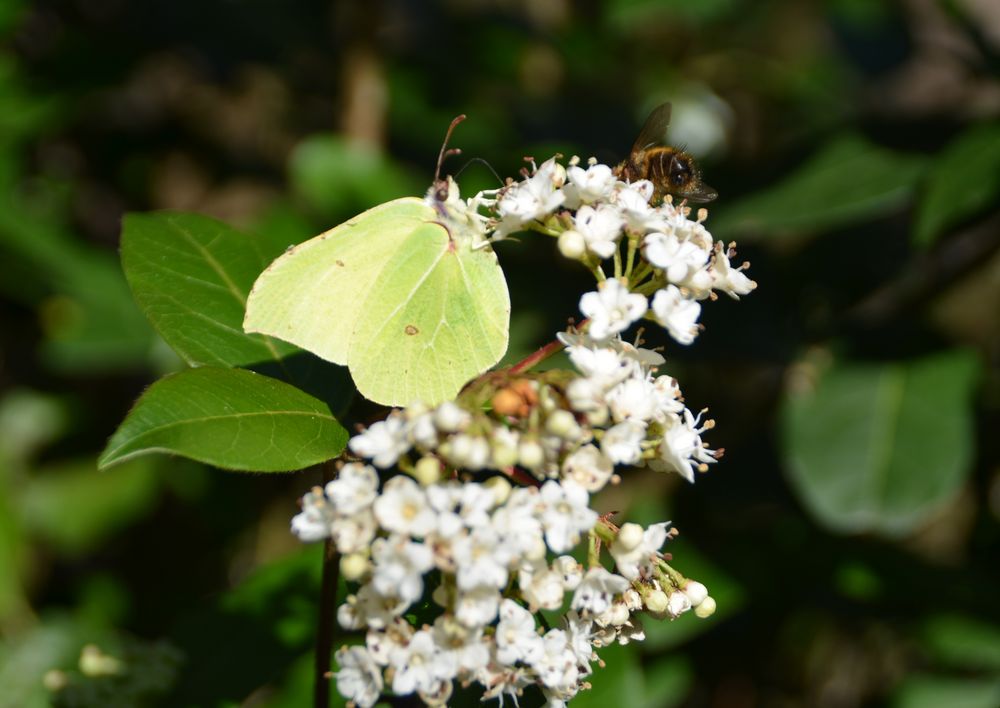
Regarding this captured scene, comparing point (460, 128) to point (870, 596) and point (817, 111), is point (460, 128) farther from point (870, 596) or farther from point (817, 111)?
point (870, 596)

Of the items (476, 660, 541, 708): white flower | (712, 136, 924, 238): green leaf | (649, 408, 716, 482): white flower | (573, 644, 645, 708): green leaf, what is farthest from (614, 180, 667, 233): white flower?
(712, 136, 924, 238): green leaf

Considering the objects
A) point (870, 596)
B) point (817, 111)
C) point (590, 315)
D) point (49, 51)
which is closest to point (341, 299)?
point (590, 315)

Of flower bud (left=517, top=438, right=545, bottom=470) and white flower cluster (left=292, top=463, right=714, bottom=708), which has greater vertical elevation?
flower bud (left=517, top=438, right=545, bottom=470)

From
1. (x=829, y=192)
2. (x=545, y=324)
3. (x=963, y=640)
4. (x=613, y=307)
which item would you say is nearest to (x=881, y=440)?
(x=963, y=640)

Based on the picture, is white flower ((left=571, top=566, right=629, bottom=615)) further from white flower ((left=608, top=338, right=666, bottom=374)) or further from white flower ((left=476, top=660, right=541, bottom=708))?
white flower ((left=608, top=338, right=666, bottom=374))

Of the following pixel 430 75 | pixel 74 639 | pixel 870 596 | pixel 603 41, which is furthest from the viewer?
pixel 603 41

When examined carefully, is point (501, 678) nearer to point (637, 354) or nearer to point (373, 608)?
point (373, 608)
